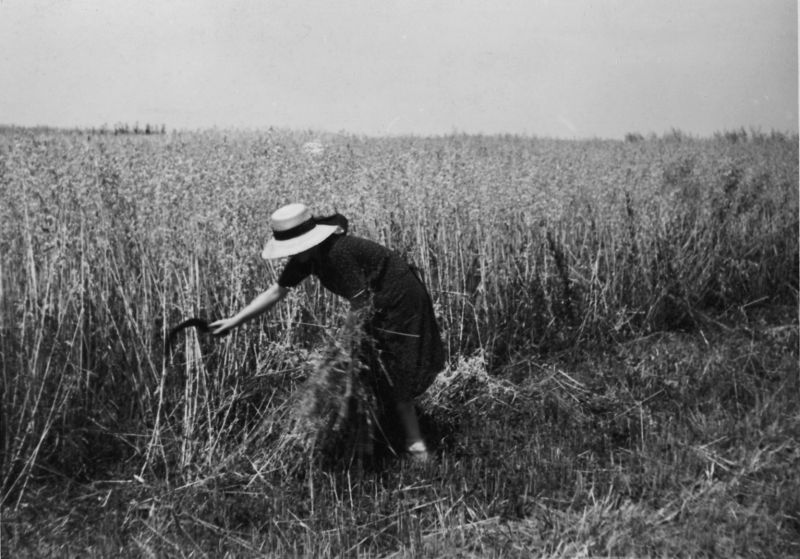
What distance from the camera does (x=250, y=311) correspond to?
9.62ft

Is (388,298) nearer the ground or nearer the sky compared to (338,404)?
nearer the sky

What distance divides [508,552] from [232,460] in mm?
1164

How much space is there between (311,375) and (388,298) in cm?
45

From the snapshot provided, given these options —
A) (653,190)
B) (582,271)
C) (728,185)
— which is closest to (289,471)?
(582,271)

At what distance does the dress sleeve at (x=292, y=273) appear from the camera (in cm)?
298

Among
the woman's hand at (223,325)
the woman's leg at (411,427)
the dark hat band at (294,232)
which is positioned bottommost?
the woman's leg at (411,427)

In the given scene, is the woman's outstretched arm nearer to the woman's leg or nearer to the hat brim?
the hat brim

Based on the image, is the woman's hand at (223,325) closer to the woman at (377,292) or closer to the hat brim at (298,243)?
the woman at (377,292)

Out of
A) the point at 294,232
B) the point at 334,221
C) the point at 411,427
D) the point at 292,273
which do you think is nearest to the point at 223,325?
the point at 292,273

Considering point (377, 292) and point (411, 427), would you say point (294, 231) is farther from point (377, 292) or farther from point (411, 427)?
point (411, 427)

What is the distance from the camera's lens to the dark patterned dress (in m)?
3.04

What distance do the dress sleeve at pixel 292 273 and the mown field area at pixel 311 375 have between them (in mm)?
468

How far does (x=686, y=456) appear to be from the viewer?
3199 millimetres

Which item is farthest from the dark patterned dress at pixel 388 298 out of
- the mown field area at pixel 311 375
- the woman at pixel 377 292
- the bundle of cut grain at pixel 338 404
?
the mown field area at pixel 311 375
